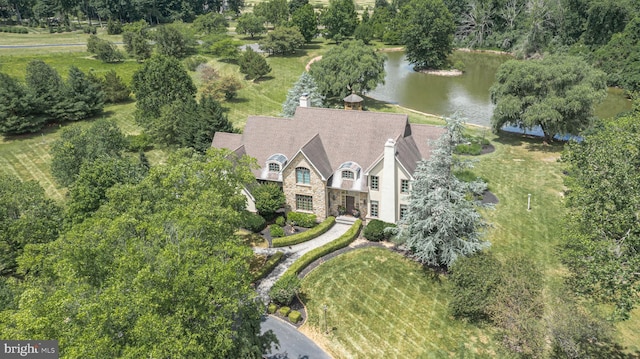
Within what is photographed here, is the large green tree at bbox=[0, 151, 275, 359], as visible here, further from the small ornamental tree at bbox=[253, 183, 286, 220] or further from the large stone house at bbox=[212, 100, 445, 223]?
the large stone house at bbox=[212, 100, 445, 223]

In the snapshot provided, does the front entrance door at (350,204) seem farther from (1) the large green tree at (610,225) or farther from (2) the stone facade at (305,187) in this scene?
(1) the large green tree at (610,225)

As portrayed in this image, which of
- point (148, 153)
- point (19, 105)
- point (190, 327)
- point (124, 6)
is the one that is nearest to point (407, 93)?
point (148, 153)

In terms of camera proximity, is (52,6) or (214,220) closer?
(214,220)

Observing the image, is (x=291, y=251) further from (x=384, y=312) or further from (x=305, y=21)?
(x=305, y=21)

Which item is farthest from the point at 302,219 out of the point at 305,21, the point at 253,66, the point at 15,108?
the point at 305,21

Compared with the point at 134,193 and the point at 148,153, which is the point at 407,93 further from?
the point at 134,193

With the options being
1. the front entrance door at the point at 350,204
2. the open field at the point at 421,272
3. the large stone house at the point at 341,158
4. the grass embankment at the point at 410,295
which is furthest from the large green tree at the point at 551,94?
the front entrance door at the point at 350,204
